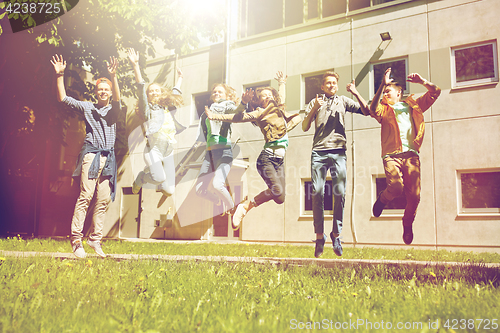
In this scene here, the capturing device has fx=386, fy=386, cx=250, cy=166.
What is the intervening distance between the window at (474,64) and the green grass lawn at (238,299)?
228 inches

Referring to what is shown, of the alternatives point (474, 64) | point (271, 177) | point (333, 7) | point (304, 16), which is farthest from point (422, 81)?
point (304, 16)

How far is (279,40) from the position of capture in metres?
10.3

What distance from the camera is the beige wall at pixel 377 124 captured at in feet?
28.0

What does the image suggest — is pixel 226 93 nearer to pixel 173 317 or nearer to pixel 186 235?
pixel 173 317

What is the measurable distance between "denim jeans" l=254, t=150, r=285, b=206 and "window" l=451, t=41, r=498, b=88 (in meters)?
5.13

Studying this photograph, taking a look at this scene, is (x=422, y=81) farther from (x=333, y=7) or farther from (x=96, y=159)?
(x=333, y=7)

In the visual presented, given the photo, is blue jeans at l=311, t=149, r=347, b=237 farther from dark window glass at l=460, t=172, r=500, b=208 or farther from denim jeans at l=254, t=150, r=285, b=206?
dark window glass at l=460, t=172, r=500, b=208

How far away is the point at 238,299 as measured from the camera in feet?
8.43

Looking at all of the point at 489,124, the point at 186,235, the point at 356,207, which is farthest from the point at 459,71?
the point at 186,235

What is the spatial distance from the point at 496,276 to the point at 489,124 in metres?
6.51

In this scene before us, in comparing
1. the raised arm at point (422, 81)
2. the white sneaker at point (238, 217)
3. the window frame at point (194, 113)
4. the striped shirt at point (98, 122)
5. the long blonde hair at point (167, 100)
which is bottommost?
the white sneaker at point (238, 217)

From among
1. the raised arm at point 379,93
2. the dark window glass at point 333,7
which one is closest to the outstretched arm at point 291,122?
the raised arm at point 379,93

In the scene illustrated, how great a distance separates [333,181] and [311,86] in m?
4.24

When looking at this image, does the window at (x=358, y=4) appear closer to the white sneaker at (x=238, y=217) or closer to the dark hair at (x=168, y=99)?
the dark hair at (x=168, y=99)
